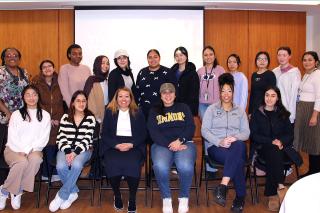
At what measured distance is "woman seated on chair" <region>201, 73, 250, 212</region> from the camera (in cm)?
389

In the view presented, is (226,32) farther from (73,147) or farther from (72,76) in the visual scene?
(73,147)

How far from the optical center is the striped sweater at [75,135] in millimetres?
4102

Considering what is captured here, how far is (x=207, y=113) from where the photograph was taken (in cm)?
425

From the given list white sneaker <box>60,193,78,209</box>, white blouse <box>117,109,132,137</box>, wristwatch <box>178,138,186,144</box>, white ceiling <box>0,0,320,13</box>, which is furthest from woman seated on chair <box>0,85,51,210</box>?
white ceiling <box>0,0,320,13</box>

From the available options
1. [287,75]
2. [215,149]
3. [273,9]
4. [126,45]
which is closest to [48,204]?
[215,149]

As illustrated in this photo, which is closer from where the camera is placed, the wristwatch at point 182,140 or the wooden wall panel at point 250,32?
the wristwatch at point 182,140

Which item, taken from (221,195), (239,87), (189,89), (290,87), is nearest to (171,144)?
(221,195)

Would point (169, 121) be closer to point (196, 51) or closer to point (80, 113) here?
point (80, 113)

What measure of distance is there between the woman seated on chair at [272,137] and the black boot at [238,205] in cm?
27

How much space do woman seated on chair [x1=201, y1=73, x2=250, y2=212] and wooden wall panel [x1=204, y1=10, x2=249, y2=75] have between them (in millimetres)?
3229

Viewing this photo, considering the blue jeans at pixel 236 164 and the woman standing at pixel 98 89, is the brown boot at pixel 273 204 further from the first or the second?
the woman standing at pixel 98 89

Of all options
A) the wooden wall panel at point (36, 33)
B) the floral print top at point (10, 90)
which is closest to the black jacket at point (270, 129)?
the floral print top at point (10, 90)

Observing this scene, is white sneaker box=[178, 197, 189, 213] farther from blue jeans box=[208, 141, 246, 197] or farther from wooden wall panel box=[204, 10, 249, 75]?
wooden wall panel box=[204, 10, 249, 75]

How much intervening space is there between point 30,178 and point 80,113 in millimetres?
833
